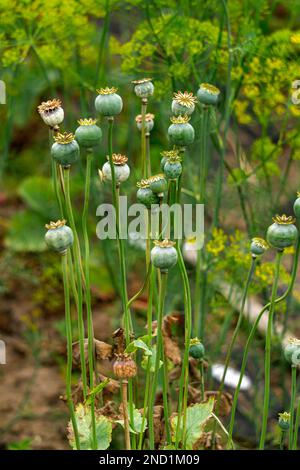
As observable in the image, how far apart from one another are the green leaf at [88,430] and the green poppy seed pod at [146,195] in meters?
0.34

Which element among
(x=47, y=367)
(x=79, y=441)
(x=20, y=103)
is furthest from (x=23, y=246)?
(x=79, y=441)

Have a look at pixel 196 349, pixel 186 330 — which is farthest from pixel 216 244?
pixel 186 330

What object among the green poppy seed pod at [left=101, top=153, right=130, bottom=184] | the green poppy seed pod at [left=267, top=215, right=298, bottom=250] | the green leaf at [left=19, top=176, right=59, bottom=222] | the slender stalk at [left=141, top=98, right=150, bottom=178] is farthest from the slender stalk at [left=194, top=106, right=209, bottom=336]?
the green leaf at [left=19, top=176, right=59, bottom=222]

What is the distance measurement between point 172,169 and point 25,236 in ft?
6.47

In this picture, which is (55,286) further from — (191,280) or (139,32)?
(139,32)

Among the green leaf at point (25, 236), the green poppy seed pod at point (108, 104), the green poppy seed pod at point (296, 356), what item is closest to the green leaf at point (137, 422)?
the green poppy seed pod at point (296, 356)

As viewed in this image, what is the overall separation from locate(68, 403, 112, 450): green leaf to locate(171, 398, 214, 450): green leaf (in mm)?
119

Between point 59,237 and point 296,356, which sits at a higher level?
point 59,237

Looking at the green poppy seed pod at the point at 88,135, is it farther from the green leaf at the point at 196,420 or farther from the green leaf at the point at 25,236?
the green leaf at the point at 25,236

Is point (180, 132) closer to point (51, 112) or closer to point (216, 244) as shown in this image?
point (51, 112)

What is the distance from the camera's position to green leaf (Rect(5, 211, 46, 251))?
10.2 ft

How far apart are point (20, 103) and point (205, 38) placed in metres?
1.82

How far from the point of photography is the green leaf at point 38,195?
3.29m

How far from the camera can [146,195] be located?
4.08ft
